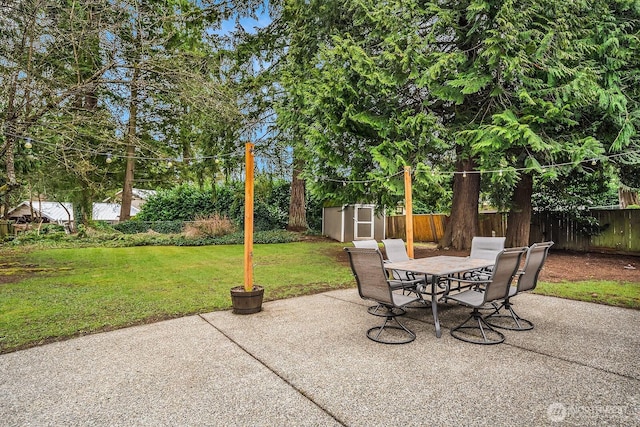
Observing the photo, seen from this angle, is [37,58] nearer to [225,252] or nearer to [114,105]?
[114,105]

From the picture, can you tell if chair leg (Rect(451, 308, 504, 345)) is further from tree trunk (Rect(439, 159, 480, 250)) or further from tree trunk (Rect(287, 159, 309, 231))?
tree trunk (Rect(287, 159, 309, 231))

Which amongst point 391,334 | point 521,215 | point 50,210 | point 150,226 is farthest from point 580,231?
point 50,210

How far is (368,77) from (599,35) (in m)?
4.91

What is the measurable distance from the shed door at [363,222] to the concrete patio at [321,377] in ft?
36.8

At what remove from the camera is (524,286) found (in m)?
4.13

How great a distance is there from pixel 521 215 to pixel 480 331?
737cm

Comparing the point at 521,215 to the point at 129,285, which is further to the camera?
the point at 521,215

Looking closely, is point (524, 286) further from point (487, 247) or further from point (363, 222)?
point (363, 222)

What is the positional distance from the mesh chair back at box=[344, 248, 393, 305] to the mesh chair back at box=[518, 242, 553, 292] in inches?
67.1

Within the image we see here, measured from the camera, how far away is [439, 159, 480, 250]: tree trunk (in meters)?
9.84

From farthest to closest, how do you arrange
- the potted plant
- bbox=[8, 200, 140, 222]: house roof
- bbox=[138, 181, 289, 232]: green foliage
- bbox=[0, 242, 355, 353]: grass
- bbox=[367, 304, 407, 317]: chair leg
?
1. bbox=[8, 200, 140, 222]: house roof
2. bbox=[138, 181, 289, 232]: green foliage
3. the potted plant
4. bbox=[367, 304, 407, 317]: chair leg
5. bbox=[0, 242, 355, 353]: grass

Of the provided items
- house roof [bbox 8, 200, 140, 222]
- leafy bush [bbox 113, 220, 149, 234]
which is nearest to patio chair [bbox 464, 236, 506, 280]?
leafy bush [bbox 113, 220, 149, 234]

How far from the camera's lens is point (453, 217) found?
10.3 m

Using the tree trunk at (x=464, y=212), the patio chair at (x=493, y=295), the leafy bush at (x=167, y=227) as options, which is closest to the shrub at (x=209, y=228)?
the leafy bush at (x=167, y=227)
